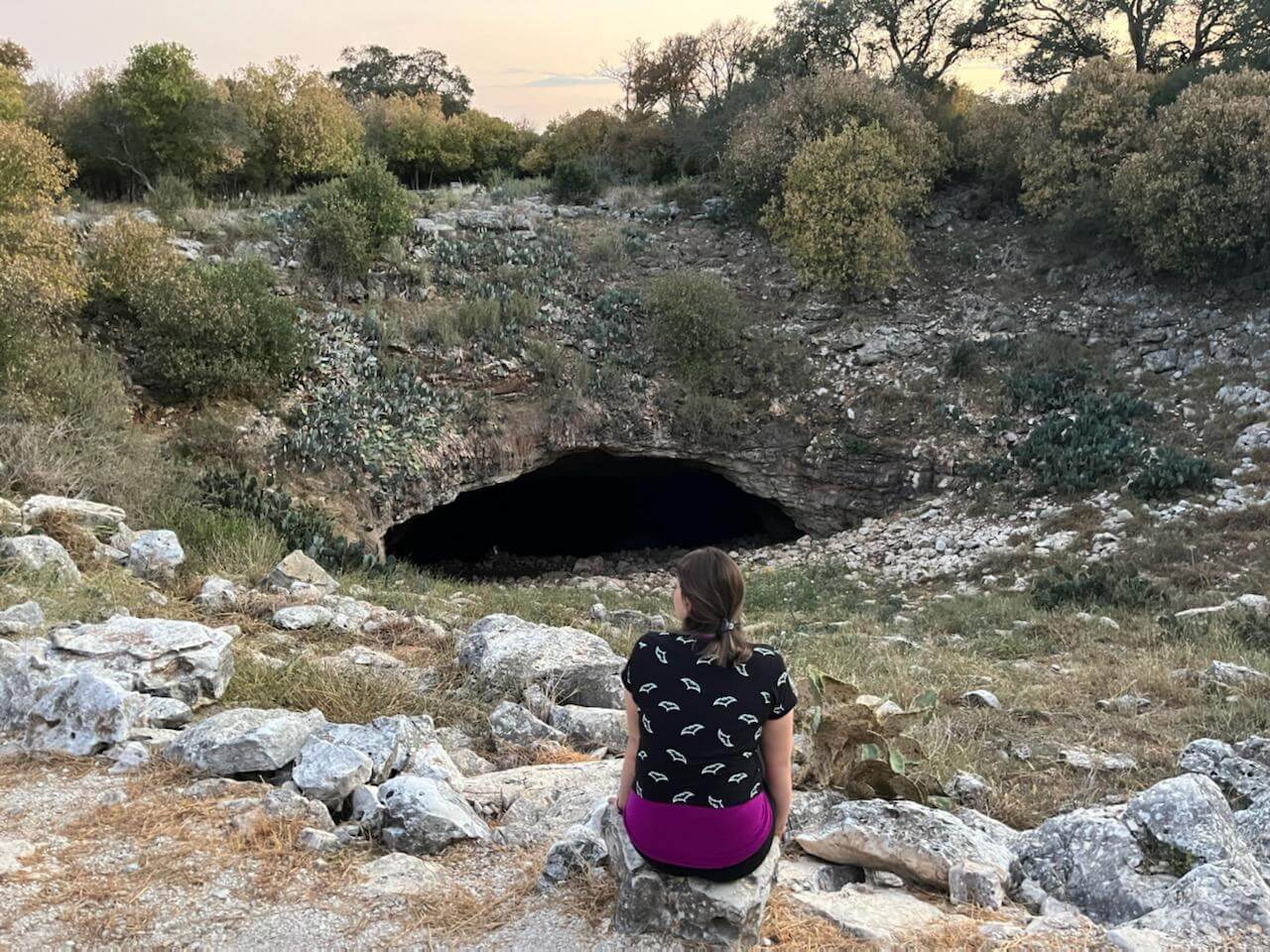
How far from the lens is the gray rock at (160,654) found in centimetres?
499

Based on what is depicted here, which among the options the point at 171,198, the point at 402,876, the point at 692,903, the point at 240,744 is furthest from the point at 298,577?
the point at 171,198

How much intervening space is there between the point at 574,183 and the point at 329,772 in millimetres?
19017

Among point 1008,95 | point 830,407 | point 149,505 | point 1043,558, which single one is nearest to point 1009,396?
point 830,407

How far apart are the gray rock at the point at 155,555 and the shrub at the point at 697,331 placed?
9.44 m

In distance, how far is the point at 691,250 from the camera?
18797 millimetres

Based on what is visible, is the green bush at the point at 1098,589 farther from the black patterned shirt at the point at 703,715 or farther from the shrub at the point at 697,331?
the black patterned shirt at the point at 703,715

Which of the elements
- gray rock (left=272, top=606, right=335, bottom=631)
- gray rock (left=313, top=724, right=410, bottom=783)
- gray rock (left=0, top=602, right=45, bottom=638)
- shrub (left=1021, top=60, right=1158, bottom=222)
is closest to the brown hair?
gray rock (left=313, top=724, right=410, bottom=783)

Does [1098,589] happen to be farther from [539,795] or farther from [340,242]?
[340,242]

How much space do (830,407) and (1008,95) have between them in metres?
10.5

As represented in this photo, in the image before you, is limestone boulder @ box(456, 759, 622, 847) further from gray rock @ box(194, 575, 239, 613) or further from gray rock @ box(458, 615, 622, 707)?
gray rock @ box(194, 575, 239, 613)

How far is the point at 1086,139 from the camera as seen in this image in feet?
53.8

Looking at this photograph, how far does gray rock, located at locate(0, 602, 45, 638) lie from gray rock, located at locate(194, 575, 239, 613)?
113 cm

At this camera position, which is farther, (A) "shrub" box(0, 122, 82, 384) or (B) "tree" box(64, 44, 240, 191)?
(B) "tree" box(64, 44, 240, 191)

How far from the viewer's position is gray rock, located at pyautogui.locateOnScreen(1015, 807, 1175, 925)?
11.5 ft
